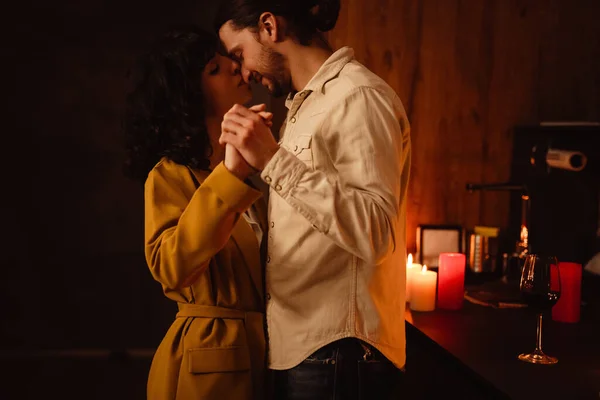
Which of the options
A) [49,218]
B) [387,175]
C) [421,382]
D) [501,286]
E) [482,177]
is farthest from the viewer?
[49,218]

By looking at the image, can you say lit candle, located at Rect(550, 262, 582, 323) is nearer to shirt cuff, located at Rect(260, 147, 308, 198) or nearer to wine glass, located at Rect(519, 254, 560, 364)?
wine glass, located at Rect(519, 254, 560, 364)

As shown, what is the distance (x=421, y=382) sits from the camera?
1.89 metres

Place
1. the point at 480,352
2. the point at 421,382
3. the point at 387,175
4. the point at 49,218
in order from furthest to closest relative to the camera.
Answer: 1. the point at 49,218
2. the point at 421,382
3. the point at 480,352
4. the point at 387,175

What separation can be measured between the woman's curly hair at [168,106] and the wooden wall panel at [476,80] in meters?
1.03

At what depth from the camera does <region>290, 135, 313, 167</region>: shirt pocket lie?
4.02 feet

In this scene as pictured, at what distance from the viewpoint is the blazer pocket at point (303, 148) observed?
123 centimetres

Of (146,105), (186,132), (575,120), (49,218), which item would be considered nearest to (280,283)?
(186,132)

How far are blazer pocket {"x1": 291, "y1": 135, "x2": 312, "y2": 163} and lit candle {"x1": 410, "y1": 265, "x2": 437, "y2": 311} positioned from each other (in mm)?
873

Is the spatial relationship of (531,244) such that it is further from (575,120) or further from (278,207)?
(278,207)

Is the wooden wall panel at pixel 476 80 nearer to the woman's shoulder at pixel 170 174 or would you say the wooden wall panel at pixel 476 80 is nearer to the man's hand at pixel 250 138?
the woman's shoulder at pixel 170 174

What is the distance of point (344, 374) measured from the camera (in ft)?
3.97

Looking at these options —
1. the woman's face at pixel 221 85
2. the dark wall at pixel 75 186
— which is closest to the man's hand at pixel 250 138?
the woman's face at pixel 221 85

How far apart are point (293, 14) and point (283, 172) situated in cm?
46

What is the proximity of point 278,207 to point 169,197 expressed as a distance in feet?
0.79
